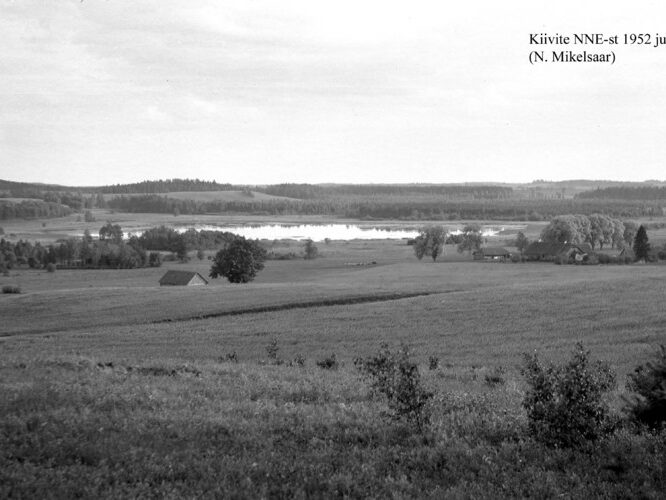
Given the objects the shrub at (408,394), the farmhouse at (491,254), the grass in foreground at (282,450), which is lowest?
the farmhouse at (491,254)

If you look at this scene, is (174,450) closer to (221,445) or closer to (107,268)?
(221,445)

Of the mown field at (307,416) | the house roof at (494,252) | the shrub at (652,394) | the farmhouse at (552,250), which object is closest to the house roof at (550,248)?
the farmhouse at (552,250)

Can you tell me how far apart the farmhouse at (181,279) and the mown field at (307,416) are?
3708cm

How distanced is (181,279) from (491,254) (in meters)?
45.0

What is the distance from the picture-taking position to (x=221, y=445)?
33.4 feet

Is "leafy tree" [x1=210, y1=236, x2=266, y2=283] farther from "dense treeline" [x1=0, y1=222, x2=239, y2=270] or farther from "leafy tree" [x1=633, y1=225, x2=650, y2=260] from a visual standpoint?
"leafy tree" [x1=633, y1=225, x2=650, y2=260]

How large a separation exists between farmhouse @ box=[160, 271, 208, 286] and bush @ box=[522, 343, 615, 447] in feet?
212

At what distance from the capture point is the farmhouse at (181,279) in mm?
72250

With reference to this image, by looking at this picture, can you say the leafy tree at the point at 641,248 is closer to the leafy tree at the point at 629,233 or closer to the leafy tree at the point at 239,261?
the leafy tree at the point at 629,233

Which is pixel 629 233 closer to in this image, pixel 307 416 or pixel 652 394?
pixel 652 394

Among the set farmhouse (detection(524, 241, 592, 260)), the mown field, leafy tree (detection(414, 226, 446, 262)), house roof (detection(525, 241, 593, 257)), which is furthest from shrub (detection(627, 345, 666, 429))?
leafy tree (detection(414, 226, 446, 262))

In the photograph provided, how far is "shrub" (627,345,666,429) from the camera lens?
10305mm

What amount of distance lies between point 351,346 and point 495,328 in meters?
7.72

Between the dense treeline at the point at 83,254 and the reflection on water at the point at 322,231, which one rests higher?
the reflection on water at the point at 322,231
